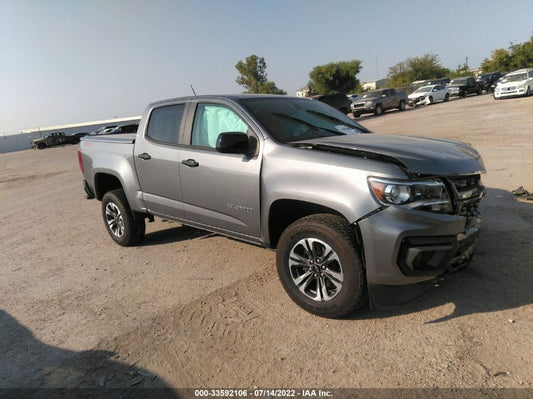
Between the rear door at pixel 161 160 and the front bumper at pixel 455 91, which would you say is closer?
the rear door at pixel 161 160

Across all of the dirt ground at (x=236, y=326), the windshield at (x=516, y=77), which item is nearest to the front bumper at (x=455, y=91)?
the windshield at (x=516, y=77)

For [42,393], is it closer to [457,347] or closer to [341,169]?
[341,169]

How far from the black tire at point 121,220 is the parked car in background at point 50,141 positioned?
154 ft

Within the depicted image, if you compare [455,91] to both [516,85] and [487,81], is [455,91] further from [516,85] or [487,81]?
[516,85]

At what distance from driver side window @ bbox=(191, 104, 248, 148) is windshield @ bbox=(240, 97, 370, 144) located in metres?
0.19

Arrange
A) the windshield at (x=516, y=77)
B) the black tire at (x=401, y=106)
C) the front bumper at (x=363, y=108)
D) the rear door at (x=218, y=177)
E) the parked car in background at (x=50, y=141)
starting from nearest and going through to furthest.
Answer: the rear door at (x=218, y=177)
the windshield at (x=516, y=77)
the front bumper at (x=363, y=108)
the black tire at (x=401, y=106)
the parked car in background at (x=50, y=141)

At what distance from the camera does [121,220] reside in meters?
5.12

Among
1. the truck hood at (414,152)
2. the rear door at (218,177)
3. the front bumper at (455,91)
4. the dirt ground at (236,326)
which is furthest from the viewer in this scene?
the front bumper at (455,91)

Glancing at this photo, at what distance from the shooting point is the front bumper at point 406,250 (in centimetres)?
265

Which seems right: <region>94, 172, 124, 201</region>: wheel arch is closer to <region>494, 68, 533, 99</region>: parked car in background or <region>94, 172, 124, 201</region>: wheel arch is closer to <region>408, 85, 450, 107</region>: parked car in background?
<region>494, 68, 533, 99</region>: parked car in background

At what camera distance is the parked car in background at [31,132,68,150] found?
4500 cm

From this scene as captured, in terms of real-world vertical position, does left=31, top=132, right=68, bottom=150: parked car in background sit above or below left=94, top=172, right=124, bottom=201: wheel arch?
below

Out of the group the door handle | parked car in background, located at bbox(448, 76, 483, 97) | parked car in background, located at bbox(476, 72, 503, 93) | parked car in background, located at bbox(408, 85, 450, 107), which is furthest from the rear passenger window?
parked car in background, located at bbox(476, 72, 503, 93)

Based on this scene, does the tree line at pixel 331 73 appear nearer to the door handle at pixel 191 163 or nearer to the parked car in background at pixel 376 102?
the parked car in background at pixel 376 102
